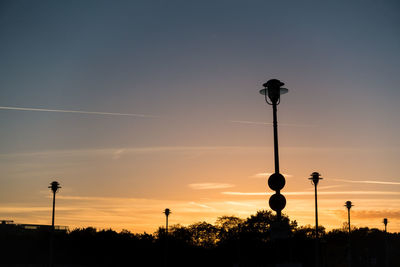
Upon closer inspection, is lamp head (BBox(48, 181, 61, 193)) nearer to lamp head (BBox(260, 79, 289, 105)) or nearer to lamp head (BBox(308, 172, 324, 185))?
lamp head (BBox(308, 172, 324, 185))

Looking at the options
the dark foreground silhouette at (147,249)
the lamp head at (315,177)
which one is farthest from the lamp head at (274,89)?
the dark foreground silhouette at (147,249)

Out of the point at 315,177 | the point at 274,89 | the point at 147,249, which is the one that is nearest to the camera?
the point at 274,89

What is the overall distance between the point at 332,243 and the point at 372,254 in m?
33.8

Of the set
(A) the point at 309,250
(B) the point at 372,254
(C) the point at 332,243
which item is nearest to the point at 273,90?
(A) the point at 309,250

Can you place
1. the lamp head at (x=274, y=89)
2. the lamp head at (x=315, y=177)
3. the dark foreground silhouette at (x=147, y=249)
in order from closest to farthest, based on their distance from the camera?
the lamp head at (x=274, y=89) < the lamp head at (x=315, y=177) < the dark foreground silhouette at (x=147, y=249)

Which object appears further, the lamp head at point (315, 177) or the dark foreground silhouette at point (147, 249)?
the dark foreground silhouette at point (147, 249)

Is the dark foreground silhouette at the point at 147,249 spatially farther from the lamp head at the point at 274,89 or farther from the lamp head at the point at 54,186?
the lamp head at the point at 274,89

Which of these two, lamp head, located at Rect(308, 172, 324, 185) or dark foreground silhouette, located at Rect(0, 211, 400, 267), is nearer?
lamp head, located at Rect(308, 172, 324, 185)

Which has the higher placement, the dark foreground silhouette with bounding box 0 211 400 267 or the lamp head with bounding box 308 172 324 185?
the lamp head with bounding box 308 172 324 185

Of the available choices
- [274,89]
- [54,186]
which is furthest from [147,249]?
[274,89]

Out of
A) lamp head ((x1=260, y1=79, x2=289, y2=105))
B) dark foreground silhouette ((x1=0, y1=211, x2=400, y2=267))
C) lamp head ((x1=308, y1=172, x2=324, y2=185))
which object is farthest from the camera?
dark foreground silhouette ((x1=0, y1=211, x2=400, y2=267))

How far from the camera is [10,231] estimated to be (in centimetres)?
9938

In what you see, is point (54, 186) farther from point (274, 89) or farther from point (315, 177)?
point (274, 89)

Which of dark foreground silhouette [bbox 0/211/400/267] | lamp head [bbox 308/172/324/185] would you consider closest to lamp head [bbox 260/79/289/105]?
lamp head [bbox 308/172/324/185]
